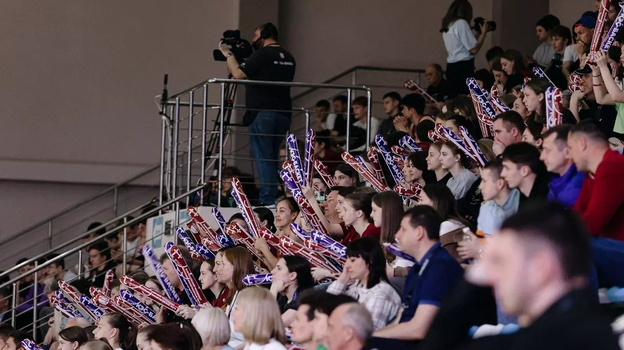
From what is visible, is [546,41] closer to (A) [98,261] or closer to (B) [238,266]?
(A) [98,261]

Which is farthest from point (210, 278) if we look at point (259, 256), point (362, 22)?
point (362, 22)

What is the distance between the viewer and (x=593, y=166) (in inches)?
169

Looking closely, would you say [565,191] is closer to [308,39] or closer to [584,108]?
[584,108]

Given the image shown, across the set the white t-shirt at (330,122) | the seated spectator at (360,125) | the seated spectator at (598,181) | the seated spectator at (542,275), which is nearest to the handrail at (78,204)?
the white t-shirt at (330,122)

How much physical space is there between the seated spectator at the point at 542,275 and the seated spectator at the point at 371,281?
8.63 feet

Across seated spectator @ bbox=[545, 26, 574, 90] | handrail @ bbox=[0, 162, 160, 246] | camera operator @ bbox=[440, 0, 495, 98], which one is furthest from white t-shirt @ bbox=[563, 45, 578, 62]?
handrail @ bbox=[0, 162, 160, 246]

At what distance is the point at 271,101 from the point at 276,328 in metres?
4.19

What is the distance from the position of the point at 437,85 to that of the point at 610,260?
6367 millimetres

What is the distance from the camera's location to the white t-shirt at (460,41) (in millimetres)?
9734

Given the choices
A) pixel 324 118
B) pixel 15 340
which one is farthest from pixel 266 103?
pixel 324 118

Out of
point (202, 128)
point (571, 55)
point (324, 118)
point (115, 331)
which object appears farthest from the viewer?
point (324, 118)

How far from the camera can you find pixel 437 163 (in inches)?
248

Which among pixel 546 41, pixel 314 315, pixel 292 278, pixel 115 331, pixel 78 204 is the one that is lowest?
pixel 78 204

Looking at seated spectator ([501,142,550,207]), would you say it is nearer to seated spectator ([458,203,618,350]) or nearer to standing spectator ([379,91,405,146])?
seated spectator ([458,203,618,350])
